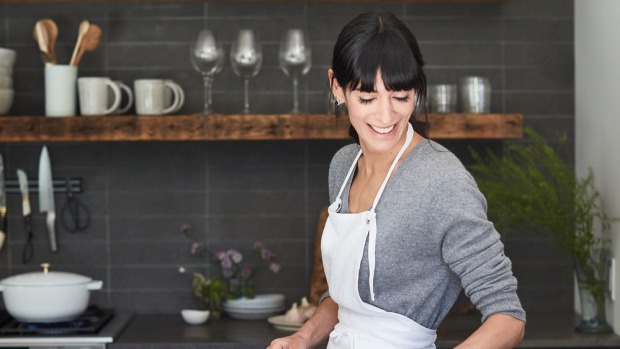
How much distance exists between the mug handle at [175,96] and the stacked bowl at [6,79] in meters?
0.53

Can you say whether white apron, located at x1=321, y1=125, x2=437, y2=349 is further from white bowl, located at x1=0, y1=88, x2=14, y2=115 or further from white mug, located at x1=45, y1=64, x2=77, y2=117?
white bowl, located at x1=0, y1=88, x2=14, y2=115

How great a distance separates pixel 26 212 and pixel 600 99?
6.62 feet

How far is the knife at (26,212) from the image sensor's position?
369cm

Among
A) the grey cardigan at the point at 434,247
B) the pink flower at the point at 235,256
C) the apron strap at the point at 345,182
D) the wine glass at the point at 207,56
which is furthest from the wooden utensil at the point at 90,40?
the grey cardigan at the point at 434,247

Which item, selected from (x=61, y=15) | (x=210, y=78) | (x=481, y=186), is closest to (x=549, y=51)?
(x=481, y=186)

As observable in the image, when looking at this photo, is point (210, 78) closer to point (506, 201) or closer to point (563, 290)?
point (506, 201)

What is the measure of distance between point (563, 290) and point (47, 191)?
1888 mm

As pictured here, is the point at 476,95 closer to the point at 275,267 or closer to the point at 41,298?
the point at 275,267

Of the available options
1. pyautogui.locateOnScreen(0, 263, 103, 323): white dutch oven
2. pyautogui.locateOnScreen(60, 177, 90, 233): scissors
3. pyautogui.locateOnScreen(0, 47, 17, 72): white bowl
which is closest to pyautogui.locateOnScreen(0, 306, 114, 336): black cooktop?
pyautogui.locateOnScreen(0, 263, 103, 323): white dutch oven

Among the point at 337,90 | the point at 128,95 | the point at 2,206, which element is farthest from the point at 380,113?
the point at 2,206

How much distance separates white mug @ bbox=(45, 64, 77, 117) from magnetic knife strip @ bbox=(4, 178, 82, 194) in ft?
1.06

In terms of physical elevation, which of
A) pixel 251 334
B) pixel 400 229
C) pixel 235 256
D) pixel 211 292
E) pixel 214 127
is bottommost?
pixel 251 334

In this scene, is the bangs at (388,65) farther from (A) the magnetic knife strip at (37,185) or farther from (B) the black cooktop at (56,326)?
(A) the magnetic knife strip at (37,185)

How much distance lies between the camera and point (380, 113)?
73.8 inches
